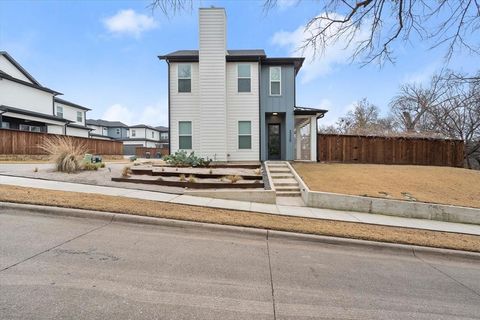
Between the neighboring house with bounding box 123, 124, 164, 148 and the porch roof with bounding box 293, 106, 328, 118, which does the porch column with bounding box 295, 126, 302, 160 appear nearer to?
the porch roof with bounding box 293, 106, 328, 118

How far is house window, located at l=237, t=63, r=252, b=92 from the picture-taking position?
14.4 meters

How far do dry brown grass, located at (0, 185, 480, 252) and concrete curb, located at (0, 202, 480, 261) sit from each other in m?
0.17

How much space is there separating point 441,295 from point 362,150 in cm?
1444

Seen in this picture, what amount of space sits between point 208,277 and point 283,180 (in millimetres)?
7796

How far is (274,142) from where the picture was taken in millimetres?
15852

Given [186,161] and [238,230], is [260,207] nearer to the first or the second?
[238,230]

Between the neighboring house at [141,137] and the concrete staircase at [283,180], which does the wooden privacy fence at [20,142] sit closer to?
the concrete staircase at [283,180]

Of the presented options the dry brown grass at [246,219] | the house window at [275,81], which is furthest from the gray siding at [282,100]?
the dry brown grass at [246,219]

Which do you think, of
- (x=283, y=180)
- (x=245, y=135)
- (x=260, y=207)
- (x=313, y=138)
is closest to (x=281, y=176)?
(x=283, y=180)

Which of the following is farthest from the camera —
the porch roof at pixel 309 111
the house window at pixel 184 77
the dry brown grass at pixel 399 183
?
the porch roof at pixel 309 111

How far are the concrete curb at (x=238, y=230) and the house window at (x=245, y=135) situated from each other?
30.1ft

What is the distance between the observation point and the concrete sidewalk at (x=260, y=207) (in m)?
7.20

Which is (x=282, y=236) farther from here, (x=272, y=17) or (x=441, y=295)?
(x=272, y=17)

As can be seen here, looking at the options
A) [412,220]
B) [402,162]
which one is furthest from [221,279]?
[402,162]
